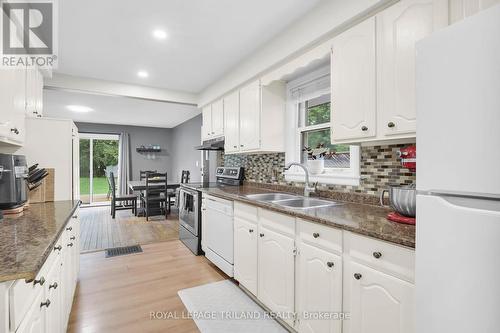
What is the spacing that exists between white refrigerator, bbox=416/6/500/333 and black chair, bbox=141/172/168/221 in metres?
4.92

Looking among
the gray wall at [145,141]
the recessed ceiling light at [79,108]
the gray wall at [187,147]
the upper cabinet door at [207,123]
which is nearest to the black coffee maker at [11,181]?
the upper cabinet door at [207,123]

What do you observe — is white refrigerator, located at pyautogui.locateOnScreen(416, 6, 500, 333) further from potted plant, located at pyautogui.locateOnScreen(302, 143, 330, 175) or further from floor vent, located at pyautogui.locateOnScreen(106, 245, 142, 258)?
floor vent, located at pyautogui.locateOnScreen(106, 245, 142, 258)

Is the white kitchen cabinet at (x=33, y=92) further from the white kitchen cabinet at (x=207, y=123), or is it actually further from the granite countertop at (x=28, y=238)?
the white kitchen cabinet at (x=207, y=123)

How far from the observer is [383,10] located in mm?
1576

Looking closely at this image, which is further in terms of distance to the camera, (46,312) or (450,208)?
(46,312)

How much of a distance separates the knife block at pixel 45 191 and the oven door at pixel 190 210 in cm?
148

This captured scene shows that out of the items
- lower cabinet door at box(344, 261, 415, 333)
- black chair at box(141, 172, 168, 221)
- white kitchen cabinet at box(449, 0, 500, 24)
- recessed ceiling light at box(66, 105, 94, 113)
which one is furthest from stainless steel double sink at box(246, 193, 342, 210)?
recessed ceiling light at box(66, 105, 94, 113)

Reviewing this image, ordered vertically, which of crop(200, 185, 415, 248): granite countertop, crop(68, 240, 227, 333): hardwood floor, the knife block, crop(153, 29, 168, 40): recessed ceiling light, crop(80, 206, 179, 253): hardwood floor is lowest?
crop(68, 240, 227, 333): hardwood floor

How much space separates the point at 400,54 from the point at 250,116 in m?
1.72

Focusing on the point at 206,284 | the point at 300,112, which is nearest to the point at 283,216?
the point at 206,284

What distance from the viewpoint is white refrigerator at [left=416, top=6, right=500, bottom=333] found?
74 cm

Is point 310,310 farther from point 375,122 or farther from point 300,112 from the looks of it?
point 300,112

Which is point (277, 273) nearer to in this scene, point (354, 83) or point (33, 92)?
point (354, 83)

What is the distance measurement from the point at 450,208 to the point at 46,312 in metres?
1.62
